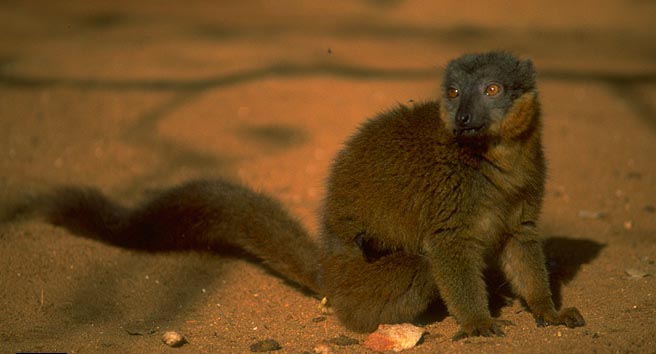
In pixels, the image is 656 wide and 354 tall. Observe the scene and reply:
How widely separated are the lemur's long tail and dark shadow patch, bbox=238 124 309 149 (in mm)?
2758

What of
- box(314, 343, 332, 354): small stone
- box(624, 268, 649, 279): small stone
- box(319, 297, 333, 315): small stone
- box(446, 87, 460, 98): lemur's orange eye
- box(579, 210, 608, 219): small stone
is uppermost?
box(446, 87, 460, 98): lemur's orange eye

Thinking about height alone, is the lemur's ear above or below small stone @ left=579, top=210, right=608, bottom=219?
above

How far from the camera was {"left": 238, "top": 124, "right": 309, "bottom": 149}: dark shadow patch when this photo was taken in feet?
26.7

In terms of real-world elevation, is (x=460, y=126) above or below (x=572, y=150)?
above

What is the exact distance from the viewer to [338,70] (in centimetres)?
1065

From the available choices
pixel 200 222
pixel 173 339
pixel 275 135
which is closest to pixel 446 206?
pixel 173 339

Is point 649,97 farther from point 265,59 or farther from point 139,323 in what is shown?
point 139,323

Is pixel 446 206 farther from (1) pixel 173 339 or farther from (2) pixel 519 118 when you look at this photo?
(1) pixel 173 339

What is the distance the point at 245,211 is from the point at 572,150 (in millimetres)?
4217

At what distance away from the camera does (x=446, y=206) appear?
4.25 metres

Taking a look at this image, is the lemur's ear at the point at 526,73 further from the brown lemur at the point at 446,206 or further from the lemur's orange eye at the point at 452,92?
the lemur's orange eye at the point at 452,92

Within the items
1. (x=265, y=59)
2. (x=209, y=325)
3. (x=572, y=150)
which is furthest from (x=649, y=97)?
(x=209, y=325)

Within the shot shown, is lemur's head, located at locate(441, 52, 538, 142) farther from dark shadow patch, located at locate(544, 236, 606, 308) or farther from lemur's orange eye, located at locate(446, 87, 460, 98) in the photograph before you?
dark shadow patch, located at locate(544, 236, 606, 308)

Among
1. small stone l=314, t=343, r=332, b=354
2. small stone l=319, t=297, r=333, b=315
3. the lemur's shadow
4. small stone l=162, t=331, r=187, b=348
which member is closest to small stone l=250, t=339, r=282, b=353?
small stone l=314, t=343, r=332, b=354
